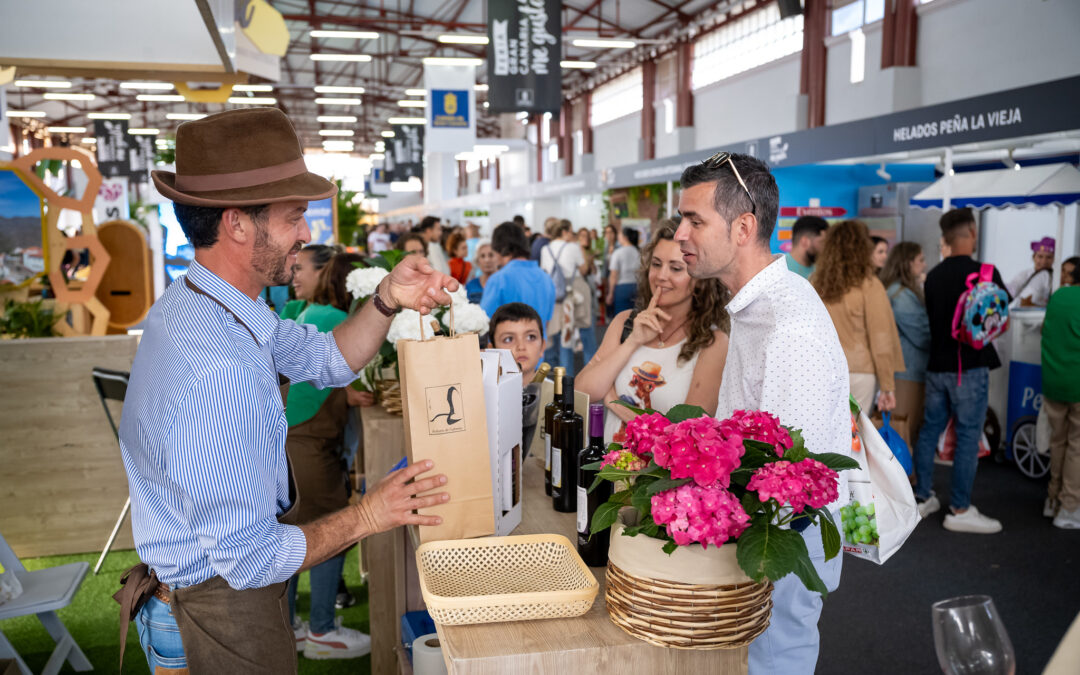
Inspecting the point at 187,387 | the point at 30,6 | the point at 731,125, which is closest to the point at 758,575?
the point at 187,387

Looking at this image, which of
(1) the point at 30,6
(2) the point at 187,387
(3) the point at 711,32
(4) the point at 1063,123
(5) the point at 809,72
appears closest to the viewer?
(2) the point at 187,387

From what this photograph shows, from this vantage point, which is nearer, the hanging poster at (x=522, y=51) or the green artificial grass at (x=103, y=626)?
the green artificial grass at (x=103, y=626)

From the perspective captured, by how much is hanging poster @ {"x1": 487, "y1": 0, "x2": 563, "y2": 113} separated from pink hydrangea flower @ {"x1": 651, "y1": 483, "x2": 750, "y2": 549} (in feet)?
24.3

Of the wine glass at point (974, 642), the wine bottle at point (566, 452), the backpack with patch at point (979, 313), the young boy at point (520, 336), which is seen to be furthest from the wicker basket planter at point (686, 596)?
the backpack with patch at point (979, 313)

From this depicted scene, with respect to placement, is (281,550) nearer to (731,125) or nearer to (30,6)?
(30,6)

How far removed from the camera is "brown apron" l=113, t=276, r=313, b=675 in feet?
4.98

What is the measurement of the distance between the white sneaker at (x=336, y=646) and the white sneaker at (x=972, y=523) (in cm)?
334

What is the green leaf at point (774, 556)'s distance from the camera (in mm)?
1113

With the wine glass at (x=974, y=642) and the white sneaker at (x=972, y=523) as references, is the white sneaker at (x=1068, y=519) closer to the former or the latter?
the white sneaker at (x=972, y=523)

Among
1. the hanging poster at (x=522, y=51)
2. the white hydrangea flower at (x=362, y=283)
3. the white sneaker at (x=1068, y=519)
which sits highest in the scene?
the hanging poster at (x=522, y=51)

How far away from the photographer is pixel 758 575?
111cm

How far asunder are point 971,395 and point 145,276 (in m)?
5.36

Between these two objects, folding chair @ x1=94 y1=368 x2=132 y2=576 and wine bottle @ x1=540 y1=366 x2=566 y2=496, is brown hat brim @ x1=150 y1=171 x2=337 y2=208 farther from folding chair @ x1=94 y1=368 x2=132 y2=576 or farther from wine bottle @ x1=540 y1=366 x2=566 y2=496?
folding chair @ x1=94 y1=368 x2=132 y2=576

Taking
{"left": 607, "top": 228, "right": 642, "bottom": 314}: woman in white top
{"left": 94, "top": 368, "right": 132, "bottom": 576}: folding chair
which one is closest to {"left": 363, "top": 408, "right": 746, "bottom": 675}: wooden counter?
{"left": 94, "top": 368, "right": 132, "bottom": 576}: folding chair
